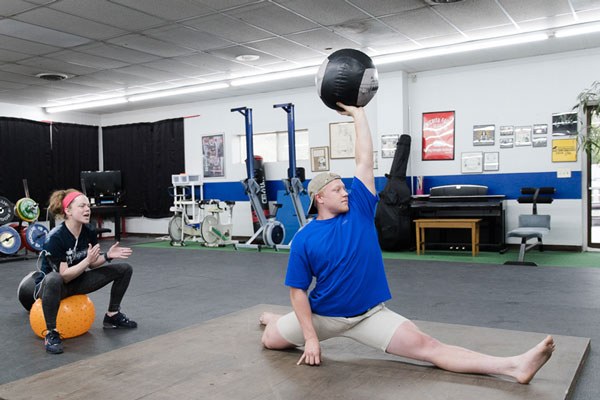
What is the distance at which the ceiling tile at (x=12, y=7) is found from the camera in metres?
5.10

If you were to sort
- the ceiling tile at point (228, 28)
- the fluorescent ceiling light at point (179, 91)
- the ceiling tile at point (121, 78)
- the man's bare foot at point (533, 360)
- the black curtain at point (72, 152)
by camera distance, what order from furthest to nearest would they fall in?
the black curtain at point (72, 152)
the fluorescent ceiling light at point (179, 91)
the ceiling tile at point (121, 78)
the ceiling tile at point (228, 28)
the man's bare foot at point (533, 360)

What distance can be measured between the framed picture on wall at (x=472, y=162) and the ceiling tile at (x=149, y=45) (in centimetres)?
428

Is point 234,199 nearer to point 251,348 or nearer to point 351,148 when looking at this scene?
point 351,148

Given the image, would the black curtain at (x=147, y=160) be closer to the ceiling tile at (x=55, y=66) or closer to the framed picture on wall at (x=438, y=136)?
the ceiling tile at (x=55, y=66)

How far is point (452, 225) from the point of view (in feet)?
23.9

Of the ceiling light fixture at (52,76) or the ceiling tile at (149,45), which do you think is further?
the ceiling light fixture at (52,76)

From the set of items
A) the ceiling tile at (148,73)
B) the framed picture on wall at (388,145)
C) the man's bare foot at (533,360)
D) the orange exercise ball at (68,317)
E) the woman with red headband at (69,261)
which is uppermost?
the ceiling tile at (148,73)

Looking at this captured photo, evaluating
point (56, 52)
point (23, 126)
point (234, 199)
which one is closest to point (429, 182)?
point (234, 199)

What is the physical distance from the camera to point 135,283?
5895mm

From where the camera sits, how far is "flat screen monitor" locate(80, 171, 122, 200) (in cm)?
1073

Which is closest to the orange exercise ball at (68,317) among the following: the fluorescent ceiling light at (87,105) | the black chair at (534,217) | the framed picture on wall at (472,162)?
the black chair at (534,217)

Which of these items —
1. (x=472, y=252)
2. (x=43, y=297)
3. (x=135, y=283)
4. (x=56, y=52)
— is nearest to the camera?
(x=43, y=297)

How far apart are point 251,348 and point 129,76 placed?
6476 mm

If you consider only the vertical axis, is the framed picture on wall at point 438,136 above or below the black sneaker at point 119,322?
above
